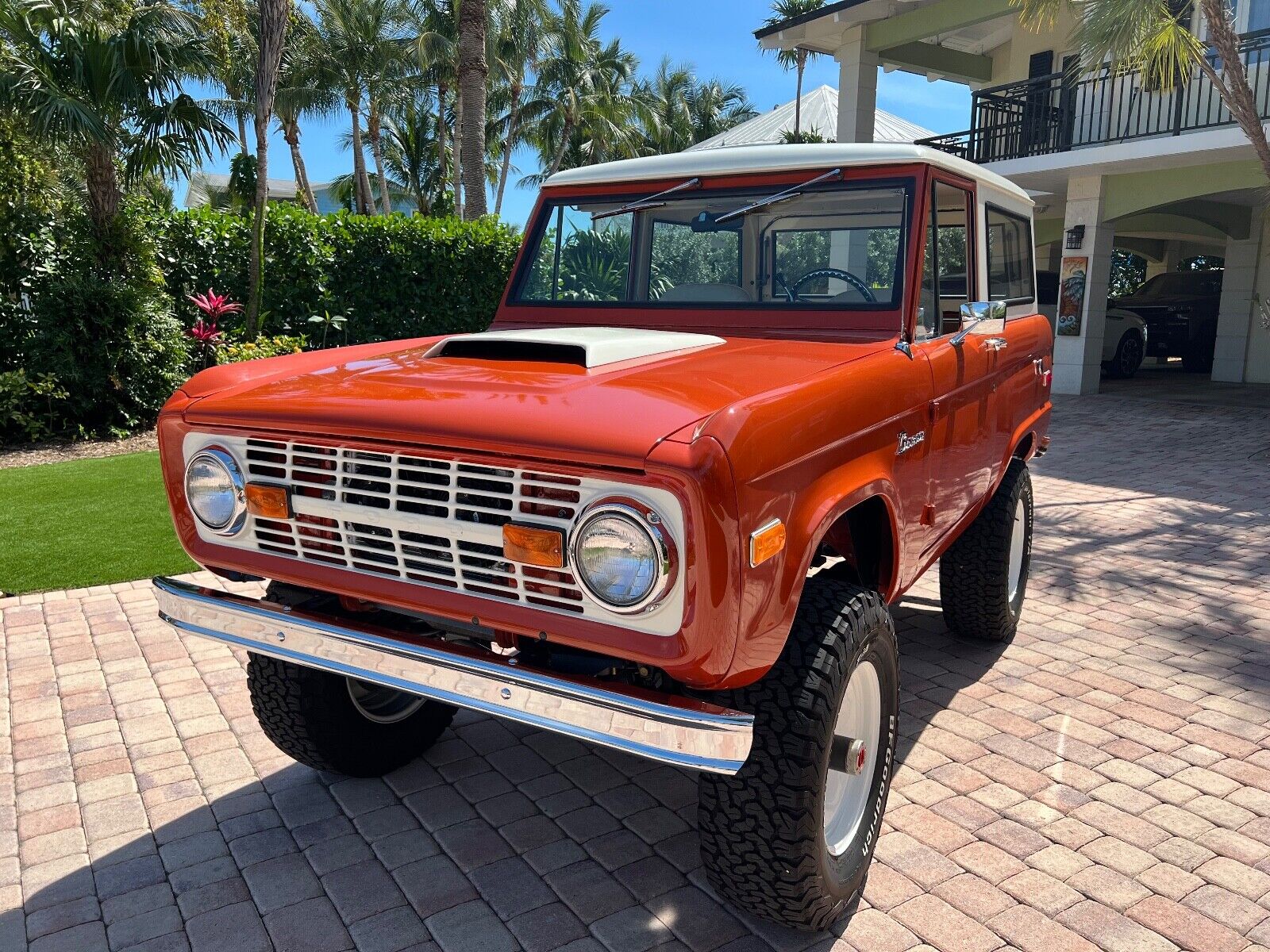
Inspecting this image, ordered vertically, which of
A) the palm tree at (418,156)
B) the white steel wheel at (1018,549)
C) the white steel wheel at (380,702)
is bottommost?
the white steel wheel at (380,702)

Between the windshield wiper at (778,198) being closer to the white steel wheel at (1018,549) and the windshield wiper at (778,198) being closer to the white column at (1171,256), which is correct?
the white steel wheel at (1018,549)

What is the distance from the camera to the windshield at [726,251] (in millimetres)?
3314

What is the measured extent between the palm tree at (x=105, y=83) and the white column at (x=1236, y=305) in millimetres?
16402

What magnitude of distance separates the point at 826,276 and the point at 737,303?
13.2 inches

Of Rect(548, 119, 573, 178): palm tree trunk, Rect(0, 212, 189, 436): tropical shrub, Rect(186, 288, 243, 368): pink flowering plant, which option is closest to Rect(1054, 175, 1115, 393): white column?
Rect(186, 288, 243, 368): pink flowering plant

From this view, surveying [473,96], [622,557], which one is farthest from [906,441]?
[473,96]

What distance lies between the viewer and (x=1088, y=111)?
47.8 ft

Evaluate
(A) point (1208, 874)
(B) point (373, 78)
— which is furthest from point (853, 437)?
(B) point (373, 78)

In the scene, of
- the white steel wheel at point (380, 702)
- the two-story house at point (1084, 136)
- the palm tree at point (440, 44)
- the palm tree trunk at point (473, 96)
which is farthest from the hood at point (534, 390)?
the palm tree at point (440, 44)

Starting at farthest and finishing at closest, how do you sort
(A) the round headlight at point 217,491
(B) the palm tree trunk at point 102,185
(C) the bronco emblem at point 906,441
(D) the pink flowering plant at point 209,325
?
(D) the pink flowering plant at point 209,325 → (B) the palm tree trunk at point 102,185 → (C) the bronco emblem at point 906,441 → (A) the round headlight at point 217,491

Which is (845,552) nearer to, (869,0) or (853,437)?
(853,437)

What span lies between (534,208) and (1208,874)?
333 cm

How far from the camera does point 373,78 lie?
32062mm

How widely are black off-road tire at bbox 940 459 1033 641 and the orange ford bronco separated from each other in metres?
0.48
